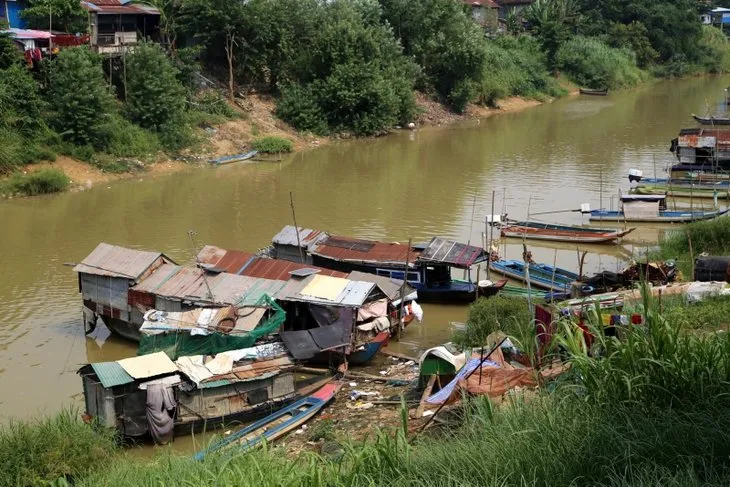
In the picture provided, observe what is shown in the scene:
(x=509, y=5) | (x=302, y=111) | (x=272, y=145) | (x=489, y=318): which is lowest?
(x=489, y=318)

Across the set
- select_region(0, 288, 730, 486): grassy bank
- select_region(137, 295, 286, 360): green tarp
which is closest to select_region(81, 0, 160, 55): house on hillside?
select_region(137, 295, 286, 360): green tarp

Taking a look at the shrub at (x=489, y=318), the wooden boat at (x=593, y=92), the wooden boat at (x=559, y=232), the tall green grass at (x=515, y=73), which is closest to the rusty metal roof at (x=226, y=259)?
the shrub at (x=489, y=318)

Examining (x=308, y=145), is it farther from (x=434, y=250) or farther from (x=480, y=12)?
(x=480, y=12)

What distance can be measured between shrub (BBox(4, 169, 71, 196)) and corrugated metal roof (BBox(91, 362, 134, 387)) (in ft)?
50.5

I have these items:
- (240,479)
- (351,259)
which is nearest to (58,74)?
(351,259)

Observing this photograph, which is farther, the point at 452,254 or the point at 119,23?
the point at 119,23

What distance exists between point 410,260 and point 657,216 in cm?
886

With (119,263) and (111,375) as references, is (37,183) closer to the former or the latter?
(119,263)

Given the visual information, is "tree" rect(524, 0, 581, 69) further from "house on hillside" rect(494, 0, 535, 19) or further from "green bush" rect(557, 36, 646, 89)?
"house on hillside" rect(494, 0, 535, 19)

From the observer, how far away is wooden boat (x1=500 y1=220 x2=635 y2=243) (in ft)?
71.2

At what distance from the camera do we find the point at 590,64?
5522 cm

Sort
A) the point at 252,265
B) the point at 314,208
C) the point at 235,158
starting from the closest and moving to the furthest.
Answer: the point at 252,265
the point at 314,208
the point at 235,158

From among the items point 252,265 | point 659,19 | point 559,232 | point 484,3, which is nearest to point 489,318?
point 252,265

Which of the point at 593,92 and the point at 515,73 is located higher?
the point at 515,73
